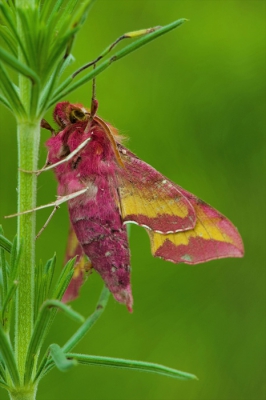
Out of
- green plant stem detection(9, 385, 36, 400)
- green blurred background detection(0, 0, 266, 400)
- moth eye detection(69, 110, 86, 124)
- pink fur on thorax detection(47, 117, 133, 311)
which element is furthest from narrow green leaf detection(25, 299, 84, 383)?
green blurred background detection(0, 0, 266, 400)

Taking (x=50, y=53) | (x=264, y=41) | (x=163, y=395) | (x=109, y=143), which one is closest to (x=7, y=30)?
(x=50, y=53)

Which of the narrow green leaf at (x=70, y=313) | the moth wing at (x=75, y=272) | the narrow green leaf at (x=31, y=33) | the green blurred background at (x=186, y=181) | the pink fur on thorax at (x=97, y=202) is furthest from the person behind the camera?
the green blurred background at (x=186, y=181)

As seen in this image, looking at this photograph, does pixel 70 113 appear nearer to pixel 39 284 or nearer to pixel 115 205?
pixel 115 205

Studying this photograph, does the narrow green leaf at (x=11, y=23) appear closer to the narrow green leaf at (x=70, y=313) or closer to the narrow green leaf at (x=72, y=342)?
the narrow green leaf at (x=70, y=313)

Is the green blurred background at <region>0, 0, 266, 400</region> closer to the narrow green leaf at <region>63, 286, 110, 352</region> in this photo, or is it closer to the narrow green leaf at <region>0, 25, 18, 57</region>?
the narrow green leaf at <region>63, 286, 110, 352</region>

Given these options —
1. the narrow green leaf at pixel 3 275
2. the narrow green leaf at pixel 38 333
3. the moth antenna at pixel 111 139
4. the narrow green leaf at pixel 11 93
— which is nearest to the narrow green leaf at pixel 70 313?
the narrow green leaf at pixel 38 333

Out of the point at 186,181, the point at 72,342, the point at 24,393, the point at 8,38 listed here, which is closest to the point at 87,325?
the point at 72,342
